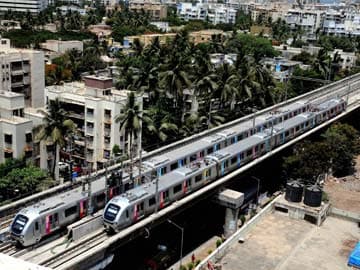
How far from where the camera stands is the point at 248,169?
49.7m

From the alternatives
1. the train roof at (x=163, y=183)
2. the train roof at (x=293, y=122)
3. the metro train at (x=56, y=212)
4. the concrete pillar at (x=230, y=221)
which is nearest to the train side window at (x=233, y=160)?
the train roof at (x=163, y=183)

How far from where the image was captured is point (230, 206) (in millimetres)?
44875

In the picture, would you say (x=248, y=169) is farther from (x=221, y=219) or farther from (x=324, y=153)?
(x=324, y=153)

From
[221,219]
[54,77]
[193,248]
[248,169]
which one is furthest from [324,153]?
[54,77]

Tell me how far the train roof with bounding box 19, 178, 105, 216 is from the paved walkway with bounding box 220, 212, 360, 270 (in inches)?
414

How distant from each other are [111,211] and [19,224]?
584cm

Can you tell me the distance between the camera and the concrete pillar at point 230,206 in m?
44.5

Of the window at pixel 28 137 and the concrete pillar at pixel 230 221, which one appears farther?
the window at pixel 28 137

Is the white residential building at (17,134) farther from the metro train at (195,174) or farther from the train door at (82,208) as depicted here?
the train door at (82,208)

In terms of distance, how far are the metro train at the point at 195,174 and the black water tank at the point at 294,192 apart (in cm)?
540

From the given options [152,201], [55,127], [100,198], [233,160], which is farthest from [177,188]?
[55,127]

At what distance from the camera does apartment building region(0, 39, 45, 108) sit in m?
65.6

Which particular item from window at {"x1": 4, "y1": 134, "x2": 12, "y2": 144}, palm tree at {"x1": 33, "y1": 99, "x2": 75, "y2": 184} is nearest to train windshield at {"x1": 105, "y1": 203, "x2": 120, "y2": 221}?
palm tree at {"x1": 33, "y1": 99, "x2": 75, "y2": 184}

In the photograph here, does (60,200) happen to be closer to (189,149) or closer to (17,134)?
(189,149)
